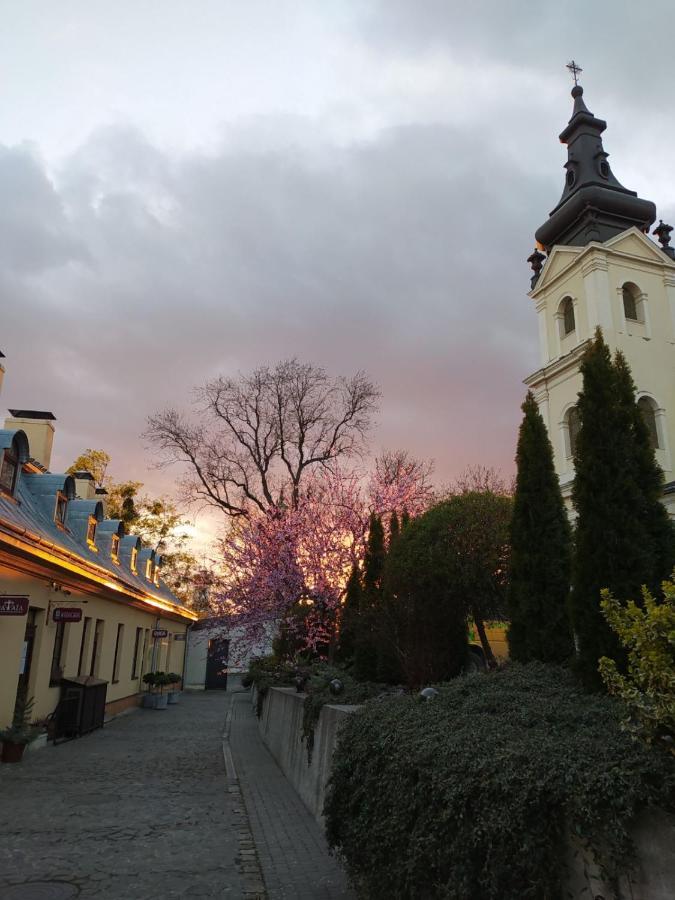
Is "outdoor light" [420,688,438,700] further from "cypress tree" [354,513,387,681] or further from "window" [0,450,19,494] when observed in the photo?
"window" [0,450,19,494]

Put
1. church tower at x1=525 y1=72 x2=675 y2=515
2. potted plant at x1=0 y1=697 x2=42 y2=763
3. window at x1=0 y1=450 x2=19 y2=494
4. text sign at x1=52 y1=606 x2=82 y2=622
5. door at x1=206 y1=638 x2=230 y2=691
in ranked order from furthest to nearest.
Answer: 1. door at x1=206 y1=638 x2=230 y2=691
2. church tower at x1=525 y1=72 x2=675 y2=515
3. text sign at x1=52 y1=606 x2=82 y2=622
4. window at x1=0 y1=450 x2=19 y2=494
5. potted plant at x1=0 y1=697 x2=42 y2=763

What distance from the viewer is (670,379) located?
23.9 meters

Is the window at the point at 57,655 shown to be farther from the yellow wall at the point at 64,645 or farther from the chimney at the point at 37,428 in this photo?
the chimney at the point at 37,428

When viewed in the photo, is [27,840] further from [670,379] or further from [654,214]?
[654,214]

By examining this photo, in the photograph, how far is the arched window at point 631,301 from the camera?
974 inches

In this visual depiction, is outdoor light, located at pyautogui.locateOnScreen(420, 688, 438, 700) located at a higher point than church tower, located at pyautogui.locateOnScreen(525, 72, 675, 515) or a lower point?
lower

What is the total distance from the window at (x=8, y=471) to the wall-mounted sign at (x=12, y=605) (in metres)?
3.19

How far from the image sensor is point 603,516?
6.28 m

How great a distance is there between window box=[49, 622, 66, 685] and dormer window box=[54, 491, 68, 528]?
2543mm

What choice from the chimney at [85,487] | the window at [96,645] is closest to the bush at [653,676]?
the window at [96,645]

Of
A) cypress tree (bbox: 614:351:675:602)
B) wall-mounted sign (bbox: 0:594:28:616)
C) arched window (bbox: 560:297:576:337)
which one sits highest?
arched window (bbox: 560:297:576:337)

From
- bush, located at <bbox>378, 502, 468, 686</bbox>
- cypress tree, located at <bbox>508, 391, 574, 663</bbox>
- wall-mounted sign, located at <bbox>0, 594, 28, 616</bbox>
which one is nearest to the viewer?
cypress tree, located at <bbox>508, 391, 574, 663</bbox>

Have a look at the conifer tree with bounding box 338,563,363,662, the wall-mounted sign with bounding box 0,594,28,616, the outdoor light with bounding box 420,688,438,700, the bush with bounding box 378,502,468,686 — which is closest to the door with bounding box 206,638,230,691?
the conifer tree with bounding box 338,563,363,662

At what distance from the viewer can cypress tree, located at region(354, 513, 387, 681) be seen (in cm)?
1134
